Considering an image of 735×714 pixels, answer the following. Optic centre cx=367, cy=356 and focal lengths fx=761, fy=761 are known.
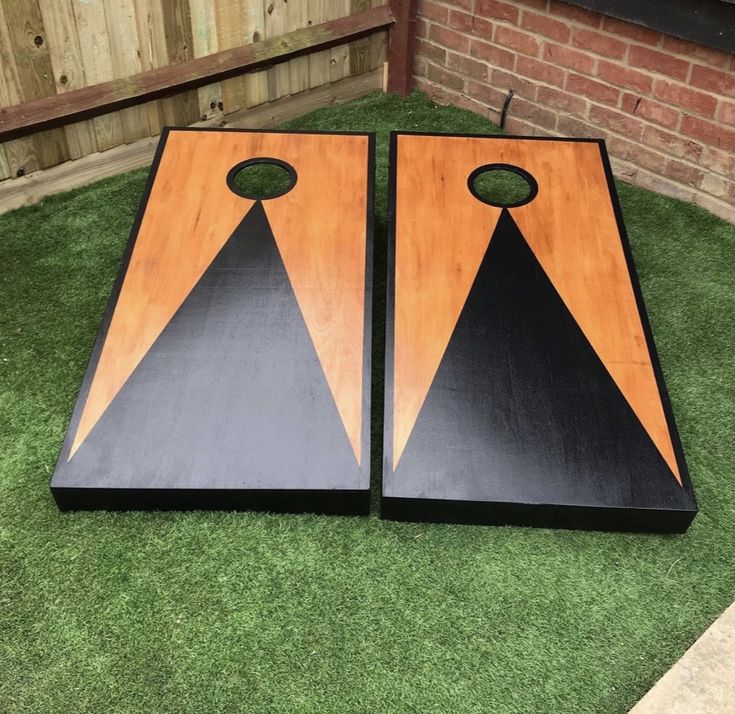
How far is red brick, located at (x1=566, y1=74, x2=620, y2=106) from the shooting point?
296cm

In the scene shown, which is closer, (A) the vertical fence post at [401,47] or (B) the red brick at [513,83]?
(B) the red brick at [513,83]

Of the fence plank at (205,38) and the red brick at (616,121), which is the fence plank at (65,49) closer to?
the fence plank at (205,38)

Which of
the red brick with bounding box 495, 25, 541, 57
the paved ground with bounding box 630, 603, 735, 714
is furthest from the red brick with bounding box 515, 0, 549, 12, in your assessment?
the paved ground with bounding box 630, 603, 735, 714

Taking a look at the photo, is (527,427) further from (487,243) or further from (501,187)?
(501,187)

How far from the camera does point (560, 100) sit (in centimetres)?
313

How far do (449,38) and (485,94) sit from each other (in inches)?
11.5

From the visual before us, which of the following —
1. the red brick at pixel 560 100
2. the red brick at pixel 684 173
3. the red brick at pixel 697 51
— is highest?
the red brick at pixel 697 51

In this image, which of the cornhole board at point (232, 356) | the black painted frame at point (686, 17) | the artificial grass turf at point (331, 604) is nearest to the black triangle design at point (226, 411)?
the cornhole board at point (232, 356)

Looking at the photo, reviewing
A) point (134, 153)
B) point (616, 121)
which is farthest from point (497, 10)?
point (134, 153)

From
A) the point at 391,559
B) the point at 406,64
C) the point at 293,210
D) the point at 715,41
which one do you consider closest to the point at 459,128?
the point at 406,64

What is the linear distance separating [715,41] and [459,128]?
1117 mm

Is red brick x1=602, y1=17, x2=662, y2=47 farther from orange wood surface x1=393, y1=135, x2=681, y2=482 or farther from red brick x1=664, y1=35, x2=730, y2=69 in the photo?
orange wood surface x1=393, y1=135, x2=681, y2=482

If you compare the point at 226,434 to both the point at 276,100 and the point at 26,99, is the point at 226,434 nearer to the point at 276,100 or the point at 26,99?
the point at 26,99

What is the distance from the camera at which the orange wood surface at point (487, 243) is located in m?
1.93
